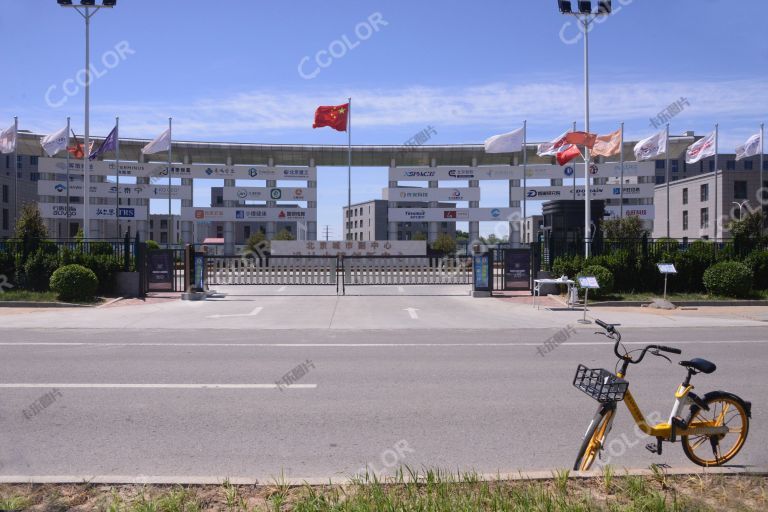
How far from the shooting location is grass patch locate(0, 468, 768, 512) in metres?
4.36

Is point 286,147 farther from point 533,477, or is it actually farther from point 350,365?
point 533,477

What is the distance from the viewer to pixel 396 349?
1213 centimetres

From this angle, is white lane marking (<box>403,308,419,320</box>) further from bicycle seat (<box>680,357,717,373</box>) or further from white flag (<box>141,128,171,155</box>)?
white flag (<box>141,128,171,155</box>)

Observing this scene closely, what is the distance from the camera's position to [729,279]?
20625 millimetres

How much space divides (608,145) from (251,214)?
75.4 feet

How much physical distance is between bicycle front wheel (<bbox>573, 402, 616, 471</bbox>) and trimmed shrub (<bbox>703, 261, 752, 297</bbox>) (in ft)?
59.9

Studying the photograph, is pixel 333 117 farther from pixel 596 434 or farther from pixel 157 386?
pixel 596 434

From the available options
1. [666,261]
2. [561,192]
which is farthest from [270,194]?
[666,261]

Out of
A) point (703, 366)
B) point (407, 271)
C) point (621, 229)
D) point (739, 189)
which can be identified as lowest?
point (407, 271)

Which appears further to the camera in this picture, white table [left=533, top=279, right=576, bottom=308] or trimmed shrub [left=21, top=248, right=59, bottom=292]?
trimmed shrub [left=21, top=248, right=59, bottom=292]

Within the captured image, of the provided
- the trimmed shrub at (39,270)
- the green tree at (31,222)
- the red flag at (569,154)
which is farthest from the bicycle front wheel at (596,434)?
the green tree at (31,222)

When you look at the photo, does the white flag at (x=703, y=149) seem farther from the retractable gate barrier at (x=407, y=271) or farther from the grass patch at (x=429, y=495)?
the grass patch at (x=429, y=495)

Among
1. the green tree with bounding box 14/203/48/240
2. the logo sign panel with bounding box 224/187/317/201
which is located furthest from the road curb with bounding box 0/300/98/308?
the logo sign panel with bounding box 224/187/317/201

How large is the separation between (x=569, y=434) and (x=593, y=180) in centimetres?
3993
